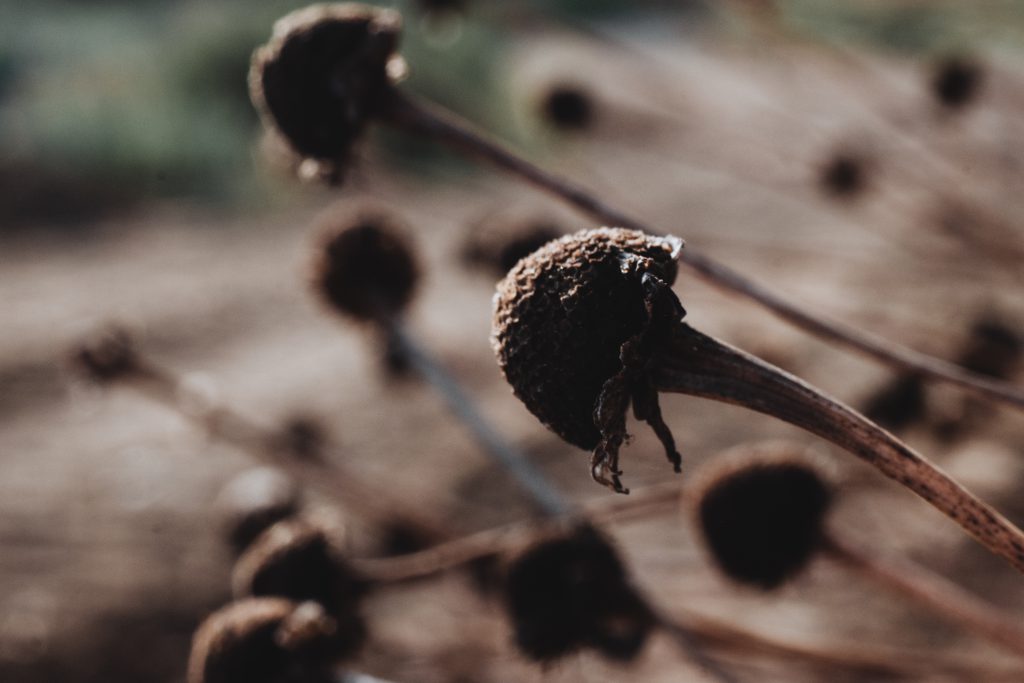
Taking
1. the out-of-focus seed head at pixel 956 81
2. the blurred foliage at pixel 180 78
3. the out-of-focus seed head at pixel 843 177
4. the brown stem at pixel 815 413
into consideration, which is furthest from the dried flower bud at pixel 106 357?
the blurred foliage at pixel 180 78

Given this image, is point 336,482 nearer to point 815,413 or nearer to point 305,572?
point 305,572

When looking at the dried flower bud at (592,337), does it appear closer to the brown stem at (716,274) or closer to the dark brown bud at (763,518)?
the brown stem at (716,274)

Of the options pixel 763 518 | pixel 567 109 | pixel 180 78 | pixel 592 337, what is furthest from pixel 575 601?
pixel 180 78

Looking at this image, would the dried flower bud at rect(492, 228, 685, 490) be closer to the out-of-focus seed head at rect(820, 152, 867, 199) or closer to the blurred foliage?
the out-of-focus seed head at rect(820, 152, 867, 199)

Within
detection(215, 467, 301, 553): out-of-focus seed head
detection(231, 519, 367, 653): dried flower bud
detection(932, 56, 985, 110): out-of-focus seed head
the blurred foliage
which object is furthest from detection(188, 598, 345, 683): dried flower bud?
the blurred foliage

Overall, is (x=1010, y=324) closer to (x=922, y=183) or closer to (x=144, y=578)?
(x=922, y=183)
